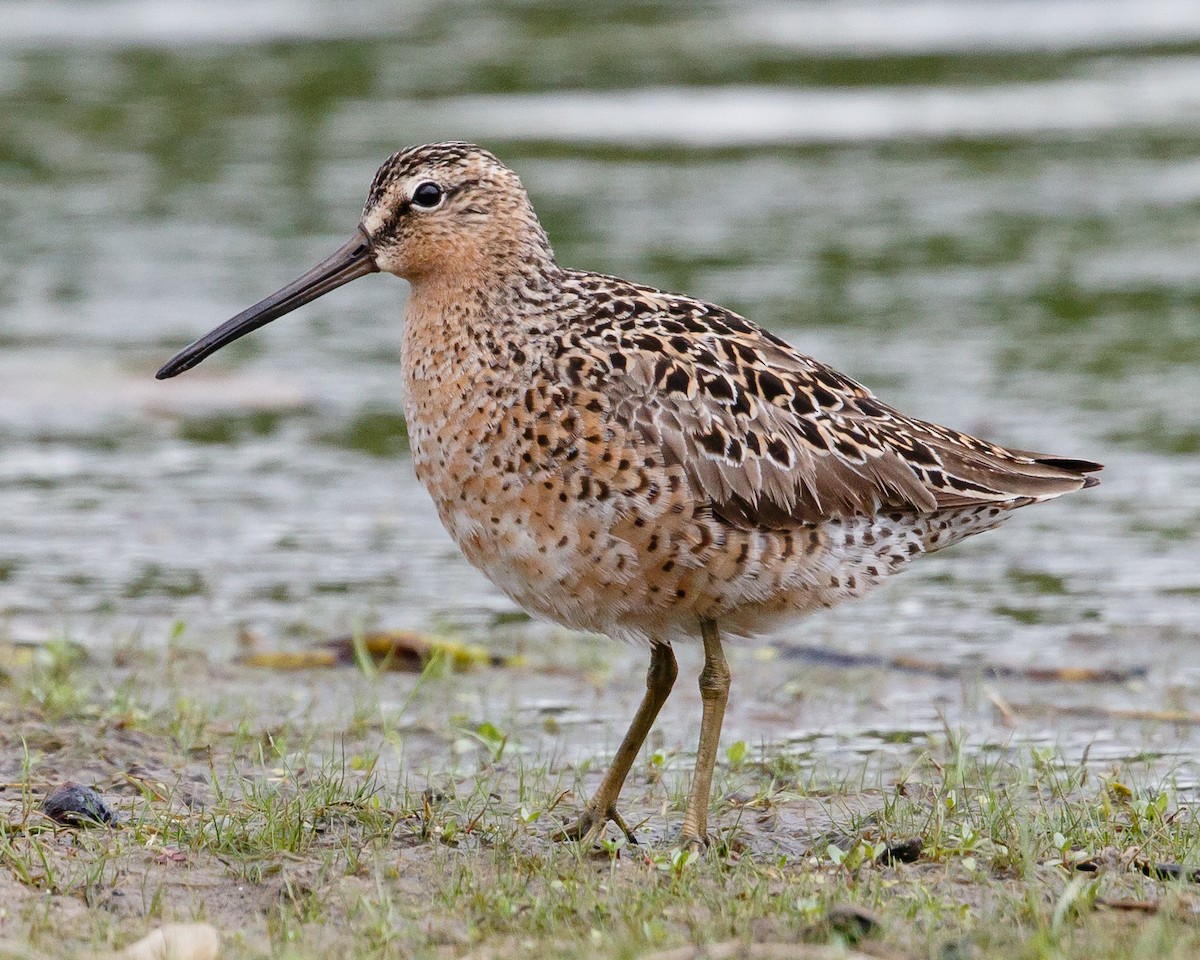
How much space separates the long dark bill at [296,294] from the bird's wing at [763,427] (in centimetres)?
76

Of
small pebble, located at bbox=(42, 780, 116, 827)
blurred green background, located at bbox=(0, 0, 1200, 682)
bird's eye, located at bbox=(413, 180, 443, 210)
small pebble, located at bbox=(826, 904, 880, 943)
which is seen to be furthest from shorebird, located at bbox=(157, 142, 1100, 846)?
blurred green background, located at bbox=(0, 0, 1200, 682)

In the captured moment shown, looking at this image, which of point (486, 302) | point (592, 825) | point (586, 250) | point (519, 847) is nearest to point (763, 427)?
point (486, 302)

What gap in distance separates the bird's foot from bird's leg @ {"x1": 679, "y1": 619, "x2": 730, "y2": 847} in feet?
0.50

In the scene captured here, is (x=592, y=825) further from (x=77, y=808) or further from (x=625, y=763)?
(x=77, y=808)

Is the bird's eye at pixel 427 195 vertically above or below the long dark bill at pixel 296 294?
above

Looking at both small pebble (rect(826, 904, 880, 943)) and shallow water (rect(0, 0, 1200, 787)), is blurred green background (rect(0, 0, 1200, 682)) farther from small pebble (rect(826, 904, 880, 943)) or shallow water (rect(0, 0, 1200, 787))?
small pebble (rect(826, 904, 880, 943))

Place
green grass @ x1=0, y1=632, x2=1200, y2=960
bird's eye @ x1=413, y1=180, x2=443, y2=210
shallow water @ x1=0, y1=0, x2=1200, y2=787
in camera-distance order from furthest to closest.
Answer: shallow water @ x1=0, y1=0, x2=1200, y2=787, bird's eye @ x1=413, y1=180, x2=443, y2=210, green grass @ x1=0, y1=632, x2=1200, y2=960

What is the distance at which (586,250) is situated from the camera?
13234mm

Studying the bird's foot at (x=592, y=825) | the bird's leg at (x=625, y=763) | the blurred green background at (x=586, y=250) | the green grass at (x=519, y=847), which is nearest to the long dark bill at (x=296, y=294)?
the green grass at (x=519, y=847)

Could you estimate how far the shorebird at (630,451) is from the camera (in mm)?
5000

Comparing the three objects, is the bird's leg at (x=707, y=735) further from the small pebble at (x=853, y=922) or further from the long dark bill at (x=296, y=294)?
the long dark bill at (x=296, y=294)

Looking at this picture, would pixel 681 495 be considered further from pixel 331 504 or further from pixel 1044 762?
pixel 331 504

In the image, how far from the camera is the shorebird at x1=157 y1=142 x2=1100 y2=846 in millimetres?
5000

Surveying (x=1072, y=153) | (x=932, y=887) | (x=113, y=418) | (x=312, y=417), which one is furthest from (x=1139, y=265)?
(x=932, y=887)
